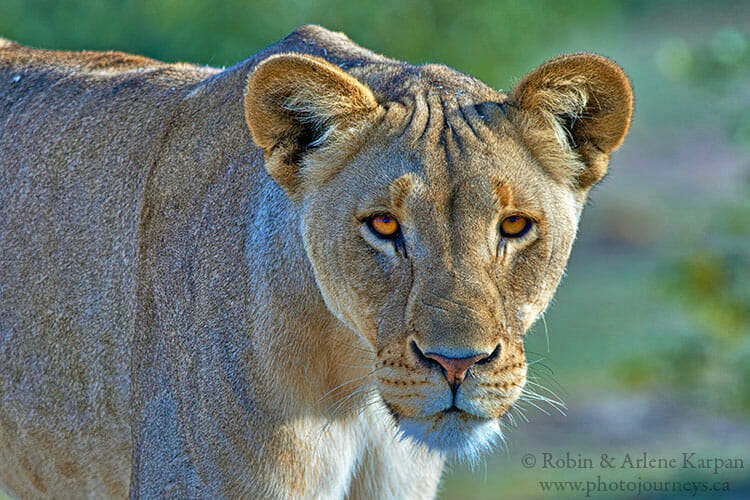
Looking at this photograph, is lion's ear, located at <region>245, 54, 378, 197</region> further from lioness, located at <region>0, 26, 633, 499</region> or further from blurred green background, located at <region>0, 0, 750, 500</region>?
blurred green background, located at <region>0, 0, 750, 500</region>

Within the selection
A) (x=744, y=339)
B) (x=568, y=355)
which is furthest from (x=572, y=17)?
(x=744, y=339)

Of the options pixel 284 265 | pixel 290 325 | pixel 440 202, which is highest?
pixel 440 202

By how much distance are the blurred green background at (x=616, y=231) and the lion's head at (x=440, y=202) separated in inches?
157

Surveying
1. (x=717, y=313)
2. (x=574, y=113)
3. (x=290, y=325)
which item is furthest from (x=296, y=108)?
(x=717, y=313)

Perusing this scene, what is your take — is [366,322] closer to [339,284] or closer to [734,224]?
[339,284]

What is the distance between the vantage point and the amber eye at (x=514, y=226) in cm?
355

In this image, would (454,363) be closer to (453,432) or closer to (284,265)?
(453,432)

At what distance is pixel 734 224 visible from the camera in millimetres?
10234

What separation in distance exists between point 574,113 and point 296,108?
833 mm

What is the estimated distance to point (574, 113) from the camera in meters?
3.79

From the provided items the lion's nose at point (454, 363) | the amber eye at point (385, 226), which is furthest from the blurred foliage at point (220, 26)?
the lion's nose at point (454, 363)

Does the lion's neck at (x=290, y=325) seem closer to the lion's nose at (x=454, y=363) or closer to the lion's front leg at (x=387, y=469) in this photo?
the lion's front leg at (x=387, y=469)

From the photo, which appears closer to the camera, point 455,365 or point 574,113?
point 455,365

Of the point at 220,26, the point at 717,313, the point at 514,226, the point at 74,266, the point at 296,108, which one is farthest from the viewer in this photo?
the point at 220,26
